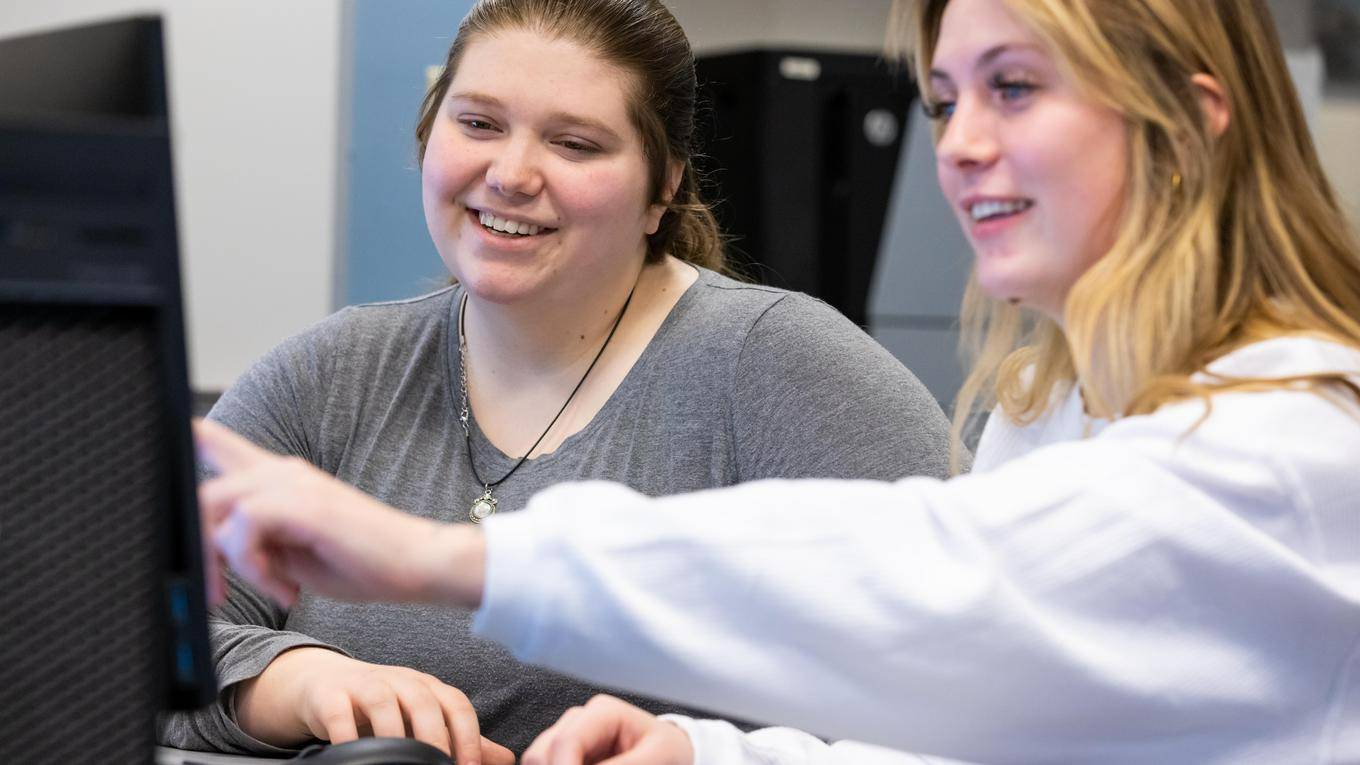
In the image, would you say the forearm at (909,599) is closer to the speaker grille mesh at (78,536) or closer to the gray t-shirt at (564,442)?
the speaker grille mesh at (78,536)

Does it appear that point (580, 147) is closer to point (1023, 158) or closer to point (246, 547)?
point (1023, 158)

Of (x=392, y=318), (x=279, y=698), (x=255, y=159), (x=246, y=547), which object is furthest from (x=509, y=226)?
(x=255, y=159)

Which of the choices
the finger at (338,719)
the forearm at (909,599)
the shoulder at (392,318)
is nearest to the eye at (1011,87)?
the forearm at (909,599)

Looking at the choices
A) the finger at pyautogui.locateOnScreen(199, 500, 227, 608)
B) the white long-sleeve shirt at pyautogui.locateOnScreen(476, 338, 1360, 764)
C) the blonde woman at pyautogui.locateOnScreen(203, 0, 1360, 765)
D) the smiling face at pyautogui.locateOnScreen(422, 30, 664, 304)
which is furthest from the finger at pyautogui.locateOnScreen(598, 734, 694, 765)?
the smiling face at pyautogui.locateOnScreen(422, 30, 664, 304)

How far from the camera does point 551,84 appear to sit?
1346mm

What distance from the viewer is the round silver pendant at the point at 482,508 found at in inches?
52.7

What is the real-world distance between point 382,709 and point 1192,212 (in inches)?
24.1

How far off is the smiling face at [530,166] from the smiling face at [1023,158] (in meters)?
0.54

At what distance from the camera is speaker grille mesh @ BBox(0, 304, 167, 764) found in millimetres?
609

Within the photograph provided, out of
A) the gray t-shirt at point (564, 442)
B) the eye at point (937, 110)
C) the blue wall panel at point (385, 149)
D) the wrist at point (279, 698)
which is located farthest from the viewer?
the blue wall panel at point (385, 149)

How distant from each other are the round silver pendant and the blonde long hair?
2.04 ft

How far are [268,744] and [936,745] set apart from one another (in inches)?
22.9

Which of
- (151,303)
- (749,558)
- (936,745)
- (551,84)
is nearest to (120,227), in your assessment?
(151,303)

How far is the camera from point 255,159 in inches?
107
